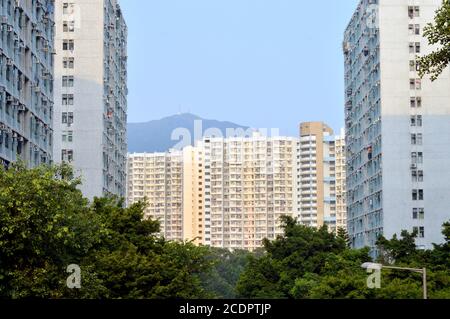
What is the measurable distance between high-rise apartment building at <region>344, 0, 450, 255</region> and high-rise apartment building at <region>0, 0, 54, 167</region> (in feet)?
125

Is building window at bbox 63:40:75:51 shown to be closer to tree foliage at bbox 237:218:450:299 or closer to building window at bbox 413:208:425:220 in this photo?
tree foliage at bbox 237:218:450:299

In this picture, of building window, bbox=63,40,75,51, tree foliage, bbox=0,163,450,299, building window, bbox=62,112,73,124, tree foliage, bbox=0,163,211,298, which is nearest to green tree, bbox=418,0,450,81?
tree foliage, bbox=0,163,450,299

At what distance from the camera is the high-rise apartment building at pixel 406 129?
90.3 m

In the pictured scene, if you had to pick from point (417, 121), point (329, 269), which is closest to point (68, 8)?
point (417, 121)

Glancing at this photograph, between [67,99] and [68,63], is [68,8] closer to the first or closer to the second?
[68,63]

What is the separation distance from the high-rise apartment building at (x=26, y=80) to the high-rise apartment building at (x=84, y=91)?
23.2m

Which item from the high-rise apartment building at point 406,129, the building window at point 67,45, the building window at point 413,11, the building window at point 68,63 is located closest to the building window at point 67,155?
the building window at point 68,63

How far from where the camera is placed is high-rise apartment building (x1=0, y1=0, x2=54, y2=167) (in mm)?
54188

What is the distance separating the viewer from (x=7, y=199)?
30.2 m

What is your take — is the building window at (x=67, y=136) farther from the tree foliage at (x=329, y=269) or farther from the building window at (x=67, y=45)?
the tree foliage at (x=329, y=269)

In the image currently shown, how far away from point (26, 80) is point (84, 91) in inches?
1376

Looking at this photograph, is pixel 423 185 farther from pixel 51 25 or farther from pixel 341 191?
pixel 341 191
